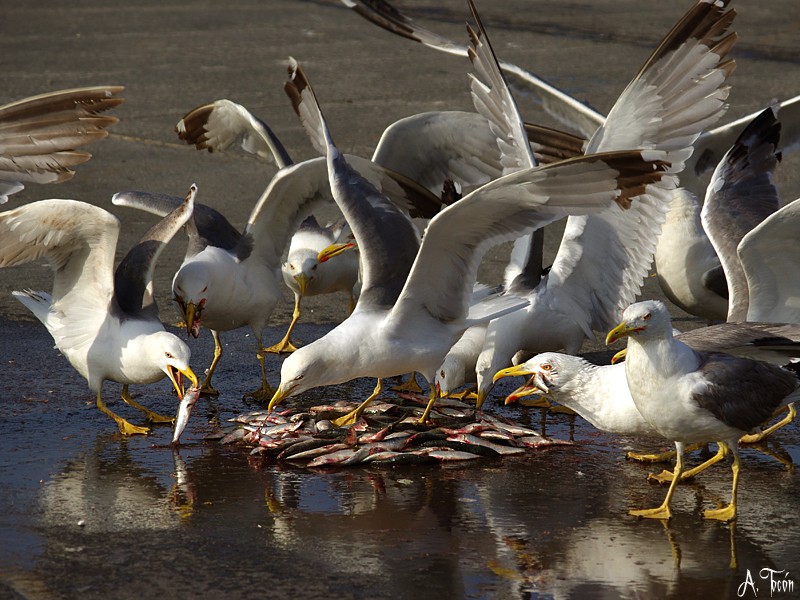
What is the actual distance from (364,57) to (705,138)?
26.0 feet

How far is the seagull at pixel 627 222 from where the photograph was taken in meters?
7.04

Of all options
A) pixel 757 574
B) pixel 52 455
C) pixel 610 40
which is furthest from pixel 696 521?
pixel 610 40

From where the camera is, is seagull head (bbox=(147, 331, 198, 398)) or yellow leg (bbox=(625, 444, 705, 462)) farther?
seagull head (bbox=(147, 331, 198, 398))

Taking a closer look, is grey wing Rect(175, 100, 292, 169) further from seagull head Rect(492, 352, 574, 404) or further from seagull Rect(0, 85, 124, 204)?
seagull head Rect(492, 352, 574, 404)

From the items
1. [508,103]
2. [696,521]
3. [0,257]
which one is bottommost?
[696,521]

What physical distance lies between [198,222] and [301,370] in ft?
7.32

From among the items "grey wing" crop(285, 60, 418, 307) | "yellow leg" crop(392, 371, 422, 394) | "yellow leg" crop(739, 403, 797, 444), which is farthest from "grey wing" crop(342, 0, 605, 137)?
"yellow leg" crop(739, 403, 797, 444)

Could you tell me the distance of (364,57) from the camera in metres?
16.3

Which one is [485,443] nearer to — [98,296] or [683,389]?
[683,389]

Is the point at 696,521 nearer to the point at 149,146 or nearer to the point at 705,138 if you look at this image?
the point at 705,138

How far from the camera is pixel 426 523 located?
16.7ft

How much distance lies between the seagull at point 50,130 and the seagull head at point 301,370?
1.54 metres

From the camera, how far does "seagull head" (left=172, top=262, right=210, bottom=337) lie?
23.3 ft

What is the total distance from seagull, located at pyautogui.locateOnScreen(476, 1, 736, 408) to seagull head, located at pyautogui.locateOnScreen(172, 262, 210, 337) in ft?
5.09
